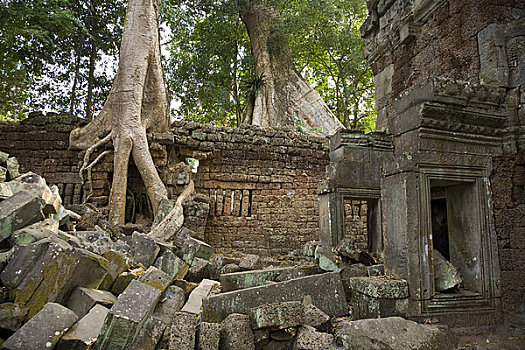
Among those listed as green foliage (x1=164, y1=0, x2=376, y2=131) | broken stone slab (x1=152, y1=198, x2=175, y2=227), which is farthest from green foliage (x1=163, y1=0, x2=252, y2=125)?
broken stone slab (x1=152, y1=198, x2=175, y2=227)

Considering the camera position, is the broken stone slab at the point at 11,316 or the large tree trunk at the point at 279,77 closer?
the broken stone slab at the point at 11,316

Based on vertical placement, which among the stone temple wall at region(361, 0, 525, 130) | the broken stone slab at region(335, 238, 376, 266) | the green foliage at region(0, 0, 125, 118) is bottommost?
the broken stone slab at region(335, 238, 376, 266)

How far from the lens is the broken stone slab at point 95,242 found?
4.47m

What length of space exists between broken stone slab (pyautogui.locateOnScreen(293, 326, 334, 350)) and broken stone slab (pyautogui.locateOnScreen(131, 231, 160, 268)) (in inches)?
111

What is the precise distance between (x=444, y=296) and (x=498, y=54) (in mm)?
2875

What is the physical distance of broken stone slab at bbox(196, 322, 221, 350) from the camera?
2.91 meters

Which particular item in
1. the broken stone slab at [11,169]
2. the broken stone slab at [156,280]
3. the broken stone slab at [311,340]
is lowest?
the broken stone slab at [311,340]

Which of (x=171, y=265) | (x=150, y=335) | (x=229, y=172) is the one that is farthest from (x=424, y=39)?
(x=229, y=172)

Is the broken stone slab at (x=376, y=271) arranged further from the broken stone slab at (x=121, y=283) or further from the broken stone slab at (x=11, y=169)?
the broken stone slab at (x=11, y=169)

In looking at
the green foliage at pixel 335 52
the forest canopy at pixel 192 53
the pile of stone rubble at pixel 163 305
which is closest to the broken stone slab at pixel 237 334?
the pile of stone rubble at pixel 163 305

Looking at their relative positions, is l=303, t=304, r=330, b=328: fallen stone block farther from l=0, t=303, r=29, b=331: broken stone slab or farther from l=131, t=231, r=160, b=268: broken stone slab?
l=131, t=231, r=160, b=268: broken stone slab

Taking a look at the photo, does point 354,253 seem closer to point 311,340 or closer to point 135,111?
point 311,340

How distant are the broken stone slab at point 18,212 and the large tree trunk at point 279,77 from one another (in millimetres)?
9914

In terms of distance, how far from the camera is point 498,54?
3.97 m
